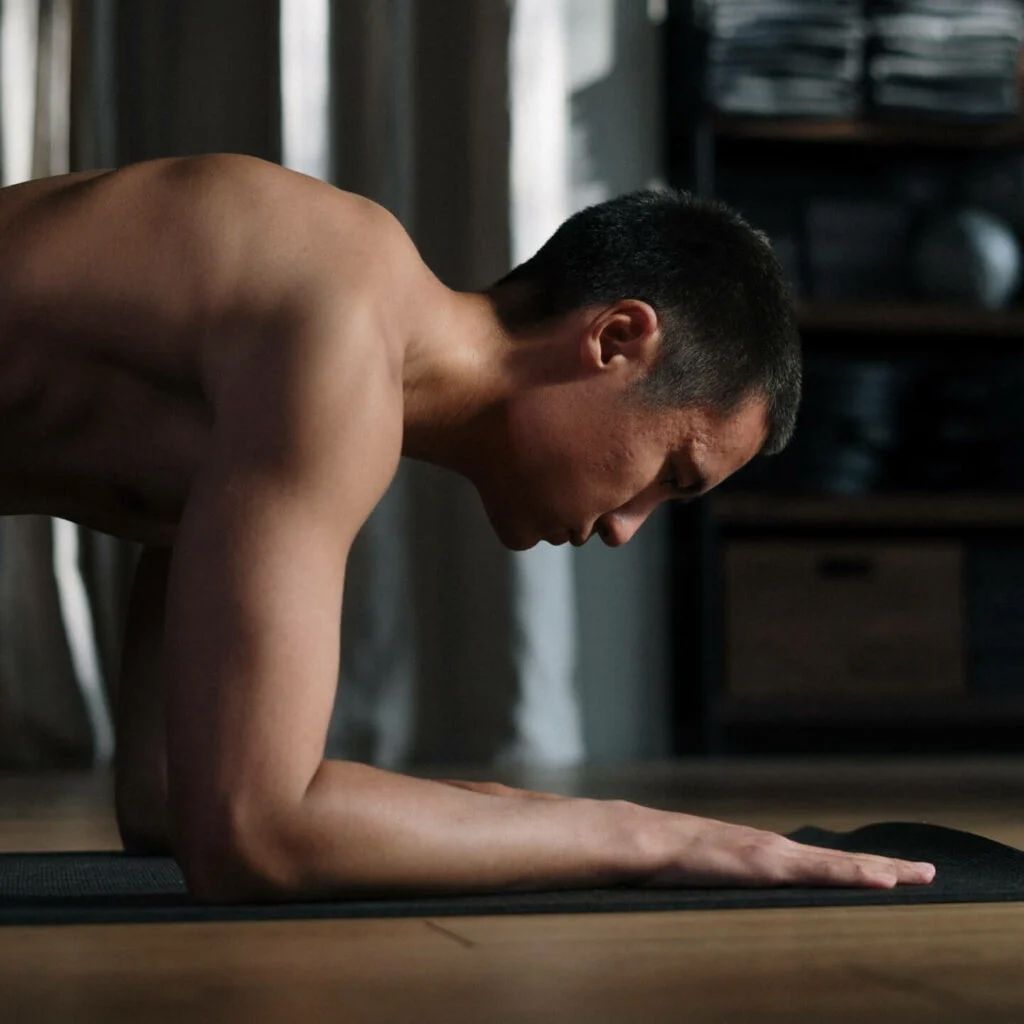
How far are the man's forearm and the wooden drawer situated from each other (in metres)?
1.85

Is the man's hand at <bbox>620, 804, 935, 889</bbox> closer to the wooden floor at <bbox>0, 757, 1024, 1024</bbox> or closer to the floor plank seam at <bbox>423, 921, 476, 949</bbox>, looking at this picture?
the wooden floor at <bbox>0, 757, 1024, 1024</bbox>

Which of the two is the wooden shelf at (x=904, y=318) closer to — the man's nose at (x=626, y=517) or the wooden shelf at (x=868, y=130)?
the wooden shelf at (x=868, y=130)

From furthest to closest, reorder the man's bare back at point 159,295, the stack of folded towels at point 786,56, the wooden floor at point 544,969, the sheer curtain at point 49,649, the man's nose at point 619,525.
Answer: the stack of folded towels at point 786,56
the sheer curtain at point 49,649
the man's nose at point 619,525
the man's bare back at point 159,295
the wooden floor at point 544,969

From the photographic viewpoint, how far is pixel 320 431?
0.98 m

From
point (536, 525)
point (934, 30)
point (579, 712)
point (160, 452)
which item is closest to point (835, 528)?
point (579, 712)

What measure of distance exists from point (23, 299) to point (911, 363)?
2.40 m

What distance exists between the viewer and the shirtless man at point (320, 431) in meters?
0.95

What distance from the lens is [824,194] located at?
3.28 metres

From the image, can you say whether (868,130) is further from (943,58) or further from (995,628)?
(995,628)

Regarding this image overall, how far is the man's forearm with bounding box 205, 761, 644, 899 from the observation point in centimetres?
96

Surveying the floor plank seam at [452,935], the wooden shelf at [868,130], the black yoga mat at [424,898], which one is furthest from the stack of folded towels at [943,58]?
the floor plank seam at [452,935]

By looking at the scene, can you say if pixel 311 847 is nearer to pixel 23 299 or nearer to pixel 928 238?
pixel 23 299

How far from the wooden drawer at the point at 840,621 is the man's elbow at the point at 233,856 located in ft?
6.46

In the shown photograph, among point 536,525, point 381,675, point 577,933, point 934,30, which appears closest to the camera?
point 577,933
